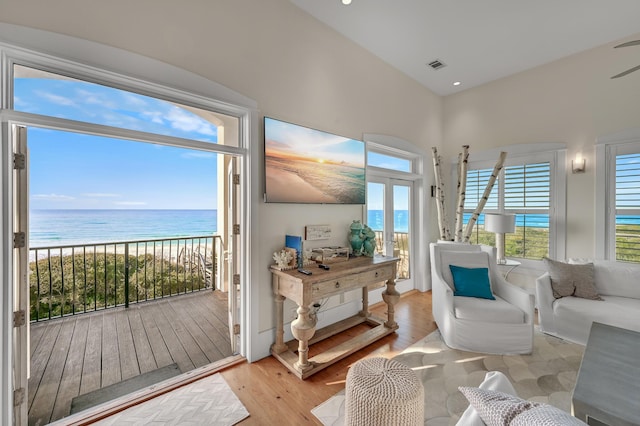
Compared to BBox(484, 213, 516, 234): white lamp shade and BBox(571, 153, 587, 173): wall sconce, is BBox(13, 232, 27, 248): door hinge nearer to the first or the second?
BBox(484, 213, 516, 234): white lamp shade

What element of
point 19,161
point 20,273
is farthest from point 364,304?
point 19,161

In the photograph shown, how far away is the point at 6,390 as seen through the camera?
1596 mm

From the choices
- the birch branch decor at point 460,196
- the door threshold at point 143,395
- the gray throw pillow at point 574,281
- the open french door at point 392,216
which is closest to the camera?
the door threshold at point 143,395

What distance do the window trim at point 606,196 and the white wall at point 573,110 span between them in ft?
0.20

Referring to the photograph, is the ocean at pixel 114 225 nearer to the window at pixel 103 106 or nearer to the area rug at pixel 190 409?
the window at pixel 103 106

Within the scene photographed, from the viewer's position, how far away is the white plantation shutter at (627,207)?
3352 mm

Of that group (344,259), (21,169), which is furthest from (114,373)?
(344,259)

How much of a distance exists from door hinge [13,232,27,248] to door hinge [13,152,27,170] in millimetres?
420

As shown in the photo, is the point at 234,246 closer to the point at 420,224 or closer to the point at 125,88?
the point at 125,88

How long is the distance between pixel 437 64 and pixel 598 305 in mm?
3638

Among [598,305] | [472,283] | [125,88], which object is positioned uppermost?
[125,88]

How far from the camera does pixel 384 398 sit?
55.0 inches

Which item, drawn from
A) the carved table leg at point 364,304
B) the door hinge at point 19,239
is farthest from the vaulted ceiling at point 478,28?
the carved table leg at point 364,304

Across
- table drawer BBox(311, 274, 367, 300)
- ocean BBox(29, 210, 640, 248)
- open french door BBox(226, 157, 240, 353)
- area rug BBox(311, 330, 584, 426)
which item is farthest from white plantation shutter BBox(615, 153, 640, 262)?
open french door BBox(226, 157, 240, 353)
